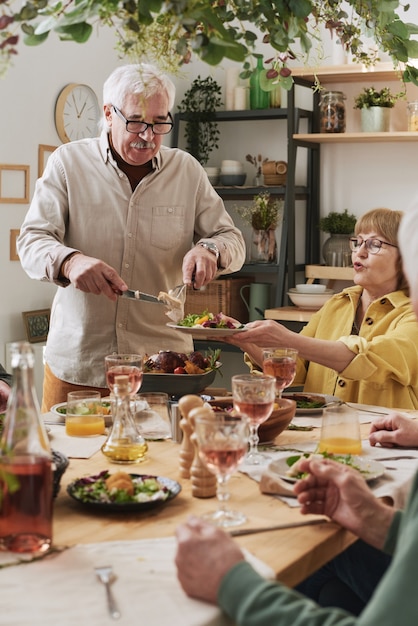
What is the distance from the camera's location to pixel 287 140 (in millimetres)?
5066

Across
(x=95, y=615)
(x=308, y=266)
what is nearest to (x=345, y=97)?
(x=308, y=266)

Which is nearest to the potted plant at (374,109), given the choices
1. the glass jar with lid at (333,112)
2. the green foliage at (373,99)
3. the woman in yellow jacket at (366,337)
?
the green foliage at (373,99)

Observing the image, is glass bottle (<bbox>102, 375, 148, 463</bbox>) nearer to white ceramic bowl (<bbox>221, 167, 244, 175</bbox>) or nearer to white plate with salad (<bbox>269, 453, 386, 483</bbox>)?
white plate with salad (<bbox>269, 453, 386, 483</bbox>)

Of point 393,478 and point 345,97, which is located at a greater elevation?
point 345,97

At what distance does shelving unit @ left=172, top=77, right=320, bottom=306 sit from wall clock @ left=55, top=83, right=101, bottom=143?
60 cm

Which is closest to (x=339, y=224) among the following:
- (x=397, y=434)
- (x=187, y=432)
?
(x=397, y=434)

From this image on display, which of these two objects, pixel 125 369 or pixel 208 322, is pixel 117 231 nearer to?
pixel 208 322

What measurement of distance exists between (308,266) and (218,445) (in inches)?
142

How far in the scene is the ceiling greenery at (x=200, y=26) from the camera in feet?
4.82

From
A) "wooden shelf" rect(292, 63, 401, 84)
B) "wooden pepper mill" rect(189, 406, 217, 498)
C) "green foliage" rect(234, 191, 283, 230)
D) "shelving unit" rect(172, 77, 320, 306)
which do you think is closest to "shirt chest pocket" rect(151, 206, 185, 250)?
"wooden pepper mill" rect(189, 406, 217, 498)

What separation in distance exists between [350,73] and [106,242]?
7.52 feet

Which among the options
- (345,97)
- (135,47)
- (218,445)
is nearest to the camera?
(218,445)

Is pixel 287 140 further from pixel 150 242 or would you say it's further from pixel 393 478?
pixel 393 478

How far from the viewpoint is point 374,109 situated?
15.6ft
